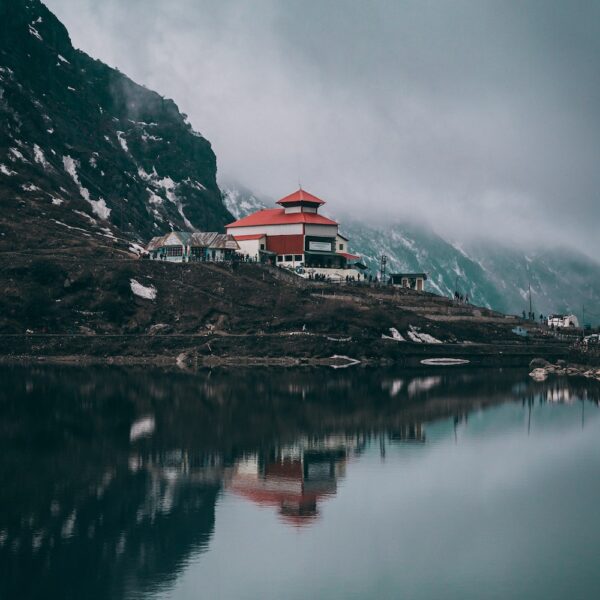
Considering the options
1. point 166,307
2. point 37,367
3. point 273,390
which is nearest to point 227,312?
point 166,307

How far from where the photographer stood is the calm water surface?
6112 cm

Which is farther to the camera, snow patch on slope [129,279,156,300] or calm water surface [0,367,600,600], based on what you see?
snow patch on slope [129,279,156,300]

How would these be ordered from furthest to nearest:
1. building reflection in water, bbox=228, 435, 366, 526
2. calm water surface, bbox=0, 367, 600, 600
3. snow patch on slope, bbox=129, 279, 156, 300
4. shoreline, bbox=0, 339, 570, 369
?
1. snow patch on slope, bbox=129, 279, 156, 300
2. shoreline, bbox=0, 339, 570, 369
3. building reflection in water, bbox=228, 435, 366, 526
4. calm water surface, bbox=0, 367, 600, 600

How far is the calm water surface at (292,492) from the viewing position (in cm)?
6112

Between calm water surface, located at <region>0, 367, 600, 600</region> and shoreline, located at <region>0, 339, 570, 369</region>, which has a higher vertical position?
shoreline, located at <region>0, 339, 570, 369</region>

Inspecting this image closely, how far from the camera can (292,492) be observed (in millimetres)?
85062

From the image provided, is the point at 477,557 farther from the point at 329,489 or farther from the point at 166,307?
the point at 166,307

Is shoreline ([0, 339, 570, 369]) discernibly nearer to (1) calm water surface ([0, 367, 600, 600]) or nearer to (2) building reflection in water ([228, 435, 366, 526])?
(1) calm water surface ([0, 367, 600, 600])

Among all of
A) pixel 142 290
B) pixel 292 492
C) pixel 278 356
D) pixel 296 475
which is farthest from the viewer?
pixel 142 290

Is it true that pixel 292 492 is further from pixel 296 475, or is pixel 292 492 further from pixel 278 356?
pixel 278 356

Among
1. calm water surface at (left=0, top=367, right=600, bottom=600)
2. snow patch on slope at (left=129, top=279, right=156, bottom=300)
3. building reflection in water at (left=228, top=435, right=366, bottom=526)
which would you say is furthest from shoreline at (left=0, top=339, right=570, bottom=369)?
A: building reflection in water at (left=228, top=435, right=366, bottom=526)

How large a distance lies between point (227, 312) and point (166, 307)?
1023 centimetres

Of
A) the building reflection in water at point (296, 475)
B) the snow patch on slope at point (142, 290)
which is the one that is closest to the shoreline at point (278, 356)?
the snow patch on slope at point (142, 290)

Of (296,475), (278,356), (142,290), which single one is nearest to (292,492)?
(296,475)
